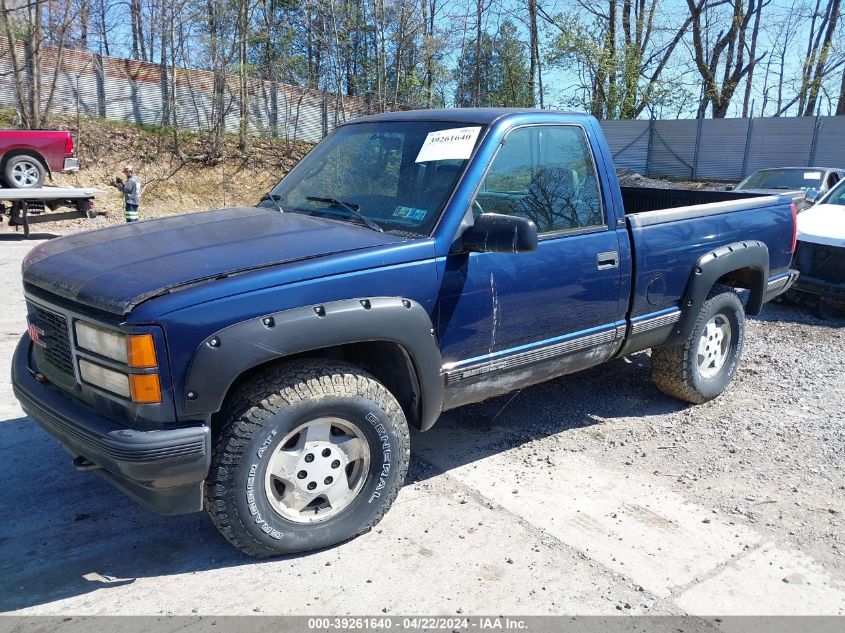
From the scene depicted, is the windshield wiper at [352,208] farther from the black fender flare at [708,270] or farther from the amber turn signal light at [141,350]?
the black fender flare at [708,270]

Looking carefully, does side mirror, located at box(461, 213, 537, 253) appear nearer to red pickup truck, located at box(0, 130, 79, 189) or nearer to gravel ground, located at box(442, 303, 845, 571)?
gravel ground, located at box(442, 303, 845, 571)

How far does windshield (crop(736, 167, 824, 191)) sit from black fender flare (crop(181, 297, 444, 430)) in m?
10.2

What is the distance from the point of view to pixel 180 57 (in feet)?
76.1

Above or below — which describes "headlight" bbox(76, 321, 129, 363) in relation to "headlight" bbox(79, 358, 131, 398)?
above

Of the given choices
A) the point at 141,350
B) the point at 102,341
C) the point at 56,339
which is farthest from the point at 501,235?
the point at 56,339

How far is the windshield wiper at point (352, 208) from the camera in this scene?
3566 millimetres

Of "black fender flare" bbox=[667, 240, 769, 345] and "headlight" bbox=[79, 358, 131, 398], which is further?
"black fender flare" bbox=[667, 240, 769, 345]

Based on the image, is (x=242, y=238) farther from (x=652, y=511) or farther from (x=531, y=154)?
(x=652, y=511)

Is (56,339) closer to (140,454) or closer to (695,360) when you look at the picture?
(140,454)

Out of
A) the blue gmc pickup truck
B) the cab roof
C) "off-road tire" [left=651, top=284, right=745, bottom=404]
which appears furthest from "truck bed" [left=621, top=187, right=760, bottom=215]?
the cab roof

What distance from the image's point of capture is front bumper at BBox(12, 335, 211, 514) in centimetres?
268

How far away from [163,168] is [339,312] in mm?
21339

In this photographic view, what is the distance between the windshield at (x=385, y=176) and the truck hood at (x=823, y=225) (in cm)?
569

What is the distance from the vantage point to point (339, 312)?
9.84 feet
